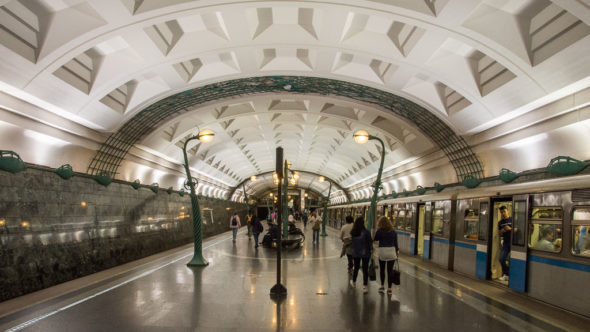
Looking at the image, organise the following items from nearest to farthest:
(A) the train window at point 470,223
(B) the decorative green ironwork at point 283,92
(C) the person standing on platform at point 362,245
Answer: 1. (C) the person standing on platform at point 362,245
2. (A) the train window at point 470,223
3. (B) the decorative green ironwork at point 283,92

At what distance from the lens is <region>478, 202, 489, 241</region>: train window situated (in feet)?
32.5

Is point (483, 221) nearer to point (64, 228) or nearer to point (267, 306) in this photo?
point (267, 306)

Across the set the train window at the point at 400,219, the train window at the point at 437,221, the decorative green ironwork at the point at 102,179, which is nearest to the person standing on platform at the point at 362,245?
the train window at the point at 437,221

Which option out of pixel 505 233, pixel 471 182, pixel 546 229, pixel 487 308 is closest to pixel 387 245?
pixel 487 308

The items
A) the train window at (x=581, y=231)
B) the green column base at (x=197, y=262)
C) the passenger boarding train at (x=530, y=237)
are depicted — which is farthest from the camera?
the green column base at (x=197, y=262)

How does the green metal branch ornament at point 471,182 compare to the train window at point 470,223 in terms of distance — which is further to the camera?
the green metal branch ornament at point 471,182

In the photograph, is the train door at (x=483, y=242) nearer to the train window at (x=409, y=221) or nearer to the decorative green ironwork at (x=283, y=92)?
the decorative green ironwork at (x=283, y=92)

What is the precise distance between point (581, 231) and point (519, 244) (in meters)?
1.70

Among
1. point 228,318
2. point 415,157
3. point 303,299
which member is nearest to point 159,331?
point 228,318

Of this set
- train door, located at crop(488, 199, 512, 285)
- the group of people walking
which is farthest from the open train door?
the group of people walking

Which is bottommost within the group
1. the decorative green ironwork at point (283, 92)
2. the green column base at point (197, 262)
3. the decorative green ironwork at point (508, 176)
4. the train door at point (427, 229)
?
the green column base at point (197, 262)

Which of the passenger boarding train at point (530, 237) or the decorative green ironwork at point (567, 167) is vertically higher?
the decorative green ironwork at point (567, 167)

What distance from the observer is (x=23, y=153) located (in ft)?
32.6

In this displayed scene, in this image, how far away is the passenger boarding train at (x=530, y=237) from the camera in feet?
21.5
